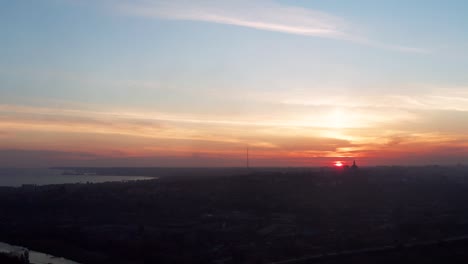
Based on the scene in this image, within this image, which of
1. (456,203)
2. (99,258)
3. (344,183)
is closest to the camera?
(99,258)

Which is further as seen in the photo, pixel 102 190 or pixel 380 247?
pixel 102 190

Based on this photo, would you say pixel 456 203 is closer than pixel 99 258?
No

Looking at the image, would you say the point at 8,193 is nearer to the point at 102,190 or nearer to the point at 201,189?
the point at 102,190

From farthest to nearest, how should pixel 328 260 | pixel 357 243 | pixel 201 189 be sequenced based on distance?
pixel 201 189
pixel 357 243
pixel 328 260

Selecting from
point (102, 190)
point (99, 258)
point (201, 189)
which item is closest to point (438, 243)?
point (99, 258)

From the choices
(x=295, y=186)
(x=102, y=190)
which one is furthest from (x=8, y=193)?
(x=295, y=186)

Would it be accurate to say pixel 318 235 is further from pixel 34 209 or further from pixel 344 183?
pixel 344 183
